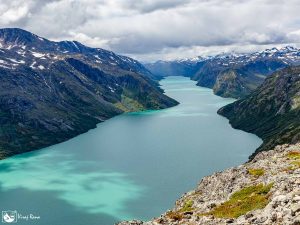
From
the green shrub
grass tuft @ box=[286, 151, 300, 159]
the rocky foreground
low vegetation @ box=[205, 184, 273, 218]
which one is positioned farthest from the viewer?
grass tuft @ box=[286, 151, 300, 159]

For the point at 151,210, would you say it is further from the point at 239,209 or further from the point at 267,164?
the point at 239,209

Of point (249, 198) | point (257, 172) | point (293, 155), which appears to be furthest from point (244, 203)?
point (293, 155)

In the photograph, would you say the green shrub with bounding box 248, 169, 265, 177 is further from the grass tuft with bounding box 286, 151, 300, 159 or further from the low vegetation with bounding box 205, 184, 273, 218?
the low vegetation with bounding box 205, 184, 273, 218

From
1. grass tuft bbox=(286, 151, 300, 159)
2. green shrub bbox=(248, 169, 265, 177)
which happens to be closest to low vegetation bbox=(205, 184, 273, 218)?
green shrub bbox=(248, 169, 265, 177)

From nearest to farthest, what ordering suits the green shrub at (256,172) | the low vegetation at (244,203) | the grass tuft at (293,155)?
the low vegetation at (244,203) < the green shrub at (256,172) < the grass tuft at (293,155)

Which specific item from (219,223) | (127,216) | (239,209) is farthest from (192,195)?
(127,216)

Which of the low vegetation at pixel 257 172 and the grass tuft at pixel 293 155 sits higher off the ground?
the grass tuft at pixel 293 155

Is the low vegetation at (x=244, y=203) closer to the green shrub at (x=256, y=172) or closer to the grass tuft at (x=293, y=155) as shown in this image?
the green shrub at (x=256, y=172)

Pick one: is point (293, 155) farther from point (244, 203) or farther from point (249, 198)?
point (244, 203)

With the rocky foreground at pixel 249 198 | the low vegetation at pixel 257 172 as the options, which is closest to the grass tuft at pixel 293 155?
the rocky foreground at pixel 249 198
